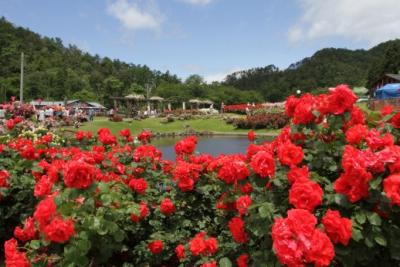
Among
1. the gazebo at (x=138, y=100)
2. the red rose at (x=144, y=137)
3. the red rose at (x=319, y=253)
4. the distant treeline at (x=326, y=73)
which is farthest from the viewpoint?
the distant treeline at (x=326, y=73)

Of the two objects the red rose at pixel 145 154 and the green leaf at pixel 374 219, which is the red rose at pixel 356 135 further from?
the red rose at pixel 145 154

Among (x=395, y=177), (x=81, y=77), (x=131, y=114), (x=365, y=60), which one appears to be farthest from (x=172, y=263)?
(x=365, y=60)

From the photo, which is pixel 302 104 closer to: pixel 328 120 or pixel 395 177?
pixel 328 120

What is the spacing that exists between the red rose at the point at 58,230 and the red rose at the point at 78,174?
196mm

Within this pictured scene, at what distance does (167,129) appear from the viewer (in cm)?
3294

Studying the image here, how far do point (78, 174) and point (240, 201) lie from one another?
854 millimetres

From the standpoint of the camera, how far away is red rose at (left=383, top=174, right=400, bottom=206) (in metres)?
1.72

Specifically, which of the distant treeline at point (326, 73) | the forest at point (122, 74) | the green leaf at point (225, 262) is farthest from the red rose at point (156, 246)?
the distant treeline at point (326, 73)

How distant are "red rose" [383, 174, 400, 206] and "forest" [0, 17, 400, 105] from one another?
228ft

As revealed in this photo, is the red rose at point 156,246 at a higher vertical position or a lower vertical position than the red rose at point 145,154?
lower

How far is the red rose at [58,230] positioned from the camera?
220 centimetres

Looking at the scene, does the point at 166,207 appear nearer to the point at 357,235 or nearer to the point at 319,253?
the point at 357,235

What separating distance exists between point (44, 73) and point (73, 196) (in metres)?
88.3

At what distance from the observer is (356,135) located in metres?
2.26
